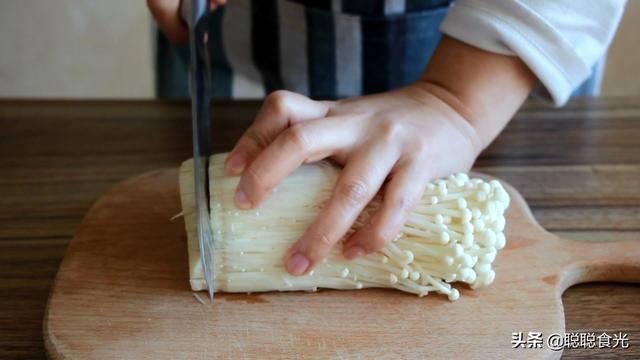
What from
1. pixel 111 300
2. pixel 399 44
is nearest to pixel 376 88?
pixel 399 44

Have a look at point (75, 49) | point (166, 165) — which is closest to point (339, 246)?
point (166, 165)

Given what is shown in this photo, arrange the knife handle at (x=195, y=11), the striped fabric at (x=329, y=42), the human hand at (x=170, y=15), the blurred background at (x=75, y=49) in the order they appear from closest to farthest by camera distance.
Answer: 1. the knife handle at (x=195, y=11)
2. the human hand at (x=170, y=15)
3. the striped fabric at (x=329, y=42)
4. the blurred background at (x=75, y=49)

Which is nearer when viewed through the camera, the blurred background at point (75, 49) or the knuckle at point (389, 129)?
the knuckle at point (389, 129)

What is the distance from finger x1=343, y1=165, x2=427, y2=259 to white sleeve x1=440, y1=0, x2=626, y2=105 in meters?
0.18

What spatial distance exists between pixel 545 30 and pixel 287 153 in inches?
13.1

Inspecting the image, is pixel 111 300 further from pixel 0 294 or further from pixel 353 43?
pixel 353 43

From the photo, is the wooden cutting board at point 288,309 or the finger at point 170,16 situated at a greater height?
the finger at point 170,16

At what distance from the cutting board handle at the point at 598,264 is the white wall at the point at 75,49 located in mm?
1846

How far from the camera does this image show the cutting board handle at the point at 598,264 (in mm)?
907

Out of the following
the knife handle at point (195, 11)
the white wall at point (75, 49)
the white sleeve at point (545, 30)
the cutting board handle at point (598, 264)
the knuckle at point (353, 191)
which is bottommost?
Answer: the white wall at point (75, 49)

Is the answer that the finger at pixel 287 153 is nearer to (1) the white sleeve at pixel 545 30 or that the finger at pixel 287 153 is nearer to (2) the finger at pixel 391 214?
(2) the finger at pixel 391 214

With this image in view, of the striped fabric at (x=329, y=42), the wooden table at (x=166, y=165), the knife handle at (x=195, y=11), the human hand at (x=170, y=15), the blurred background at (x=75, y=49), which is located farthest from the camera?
the blurred background at (x=75, y=49)

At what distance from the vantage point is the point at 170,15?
1.04 meters

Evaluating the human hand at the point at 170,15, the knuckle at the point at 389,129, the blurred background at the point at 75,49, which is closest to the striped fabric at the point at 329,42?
the human hand at the point at 170,15
